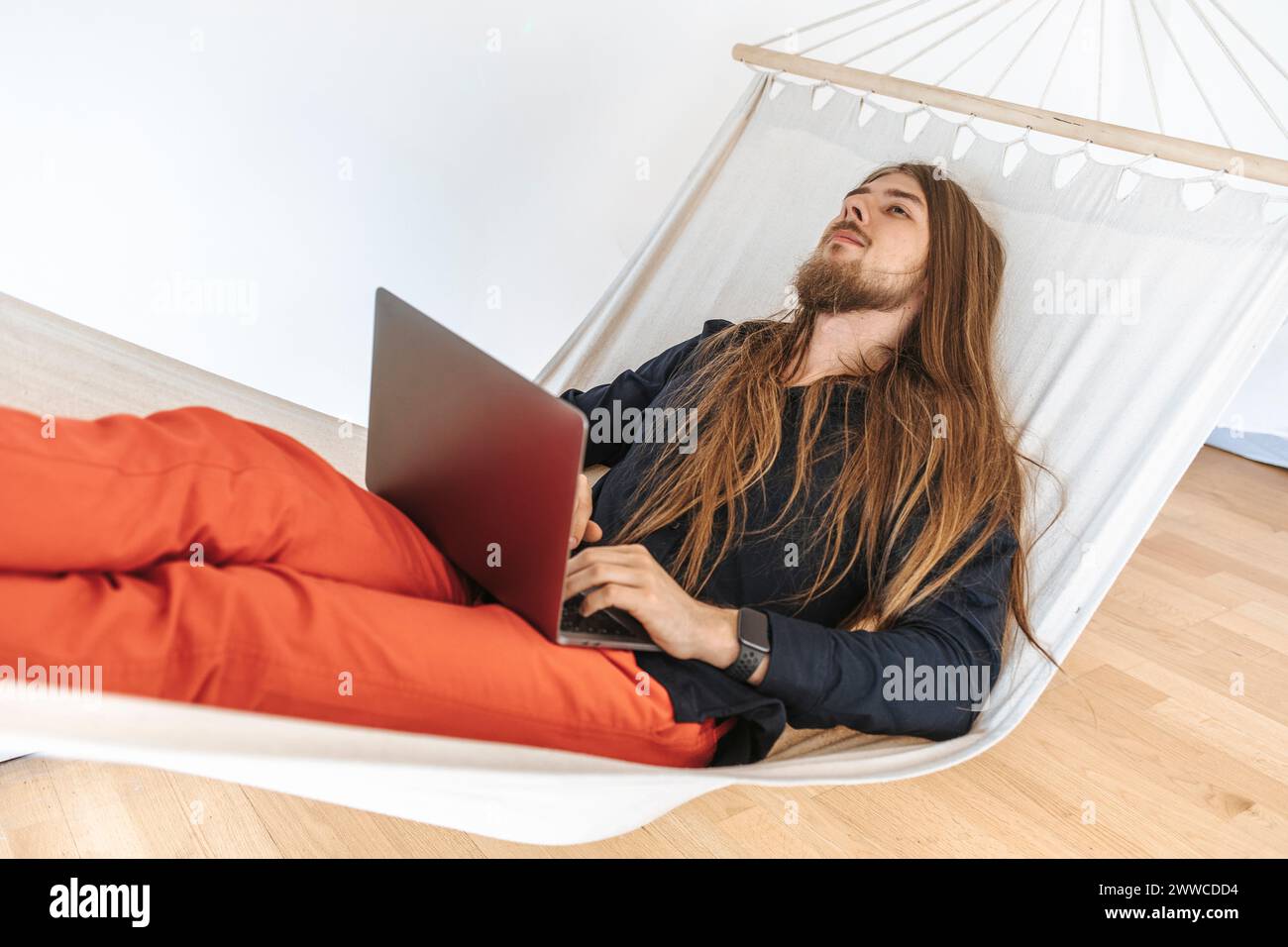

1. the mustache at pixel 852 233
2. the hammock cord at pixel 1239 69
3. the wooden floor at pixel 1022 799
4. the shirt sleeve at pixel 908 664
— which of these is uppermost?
→ the hammock cord at pixel 1239 69

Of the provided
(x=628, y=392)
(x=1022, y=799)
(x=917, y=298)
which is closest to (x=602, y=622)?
(x=628, y=392)

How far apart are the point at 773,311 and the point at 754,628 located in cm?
89

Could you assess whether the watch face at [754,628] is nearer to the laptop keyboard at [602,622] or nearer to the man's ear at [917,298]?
the laptop keyboard at [602,622]

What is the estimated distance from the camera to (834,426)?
144 centimetres

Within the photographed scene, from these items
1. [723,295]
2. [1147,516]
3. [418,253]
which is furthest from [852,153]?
[418,253]

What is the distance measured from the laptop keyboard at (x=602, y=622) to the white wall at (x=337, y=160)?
1.76m

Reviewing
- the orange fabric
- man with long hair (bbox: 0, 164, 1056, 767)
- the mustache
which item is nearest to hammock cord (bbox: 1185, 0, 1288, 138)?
man with long hair (bbox: 0, 164, 1056, 767)

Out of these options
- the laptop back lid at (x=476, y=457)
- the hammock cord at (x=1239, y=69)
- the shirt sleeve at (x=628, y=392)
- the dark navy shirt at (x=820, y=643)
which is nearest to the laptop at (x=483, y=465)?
the laptop back lid at (x=476, y=457)

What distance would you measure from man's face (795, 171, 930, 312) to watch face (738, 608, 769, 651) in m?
0.59

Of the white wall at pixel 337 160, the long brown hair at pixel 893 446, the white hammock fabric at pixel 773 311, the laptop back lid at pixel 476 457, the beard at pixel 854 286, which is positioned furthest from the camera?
the white wall at pixel 337 160

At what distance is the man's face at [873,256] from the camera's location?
1575 millimetres

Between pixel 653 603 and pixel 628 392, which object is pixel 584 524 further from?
pixel 628 392

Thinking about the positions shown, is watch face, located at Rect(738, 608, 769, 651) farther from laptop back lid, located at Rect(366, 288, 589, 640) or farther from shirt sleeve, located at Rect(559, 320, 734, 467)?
shirt sleeve, located at Rect(559, 320, 734, 467)
